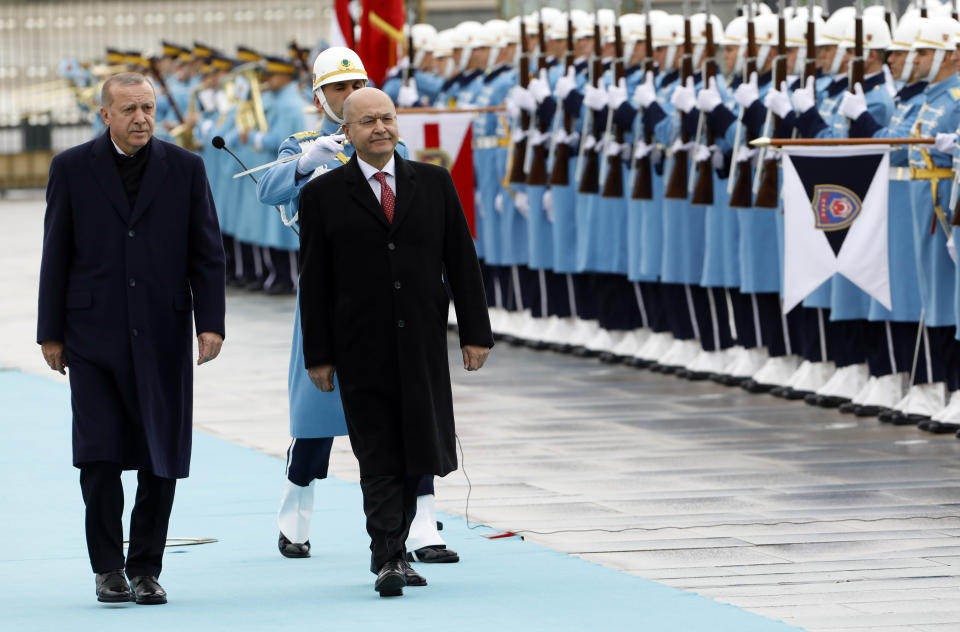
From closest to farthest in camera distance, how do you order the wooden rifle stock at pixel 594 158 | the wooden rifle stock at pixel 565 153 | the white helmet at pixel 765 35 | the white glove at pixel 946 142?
the white glove at pixel 946 142
the white helmet at pixel 765 35
the wooden rifle stock at pixel 594 158
the wooden rifle stock at pixel 565 153

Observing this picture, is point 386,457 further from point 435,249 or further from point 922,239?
point 922,239

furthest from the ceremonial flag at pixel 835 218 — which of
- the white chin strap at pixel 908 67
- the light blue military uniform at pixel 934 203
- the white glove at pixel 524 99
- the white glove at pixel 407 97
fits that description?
the white glove at pixel 407 97

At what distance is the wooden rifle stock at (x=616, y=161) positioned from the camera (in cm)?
1305

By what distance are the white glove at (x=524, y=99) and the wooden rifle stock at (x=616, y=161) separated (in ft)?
2.55

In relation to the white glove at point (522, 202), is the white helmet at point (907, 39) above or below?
above

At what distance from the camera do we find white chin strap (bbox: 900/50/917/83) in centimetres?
1010

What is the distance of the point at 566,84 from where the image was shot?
13469mm

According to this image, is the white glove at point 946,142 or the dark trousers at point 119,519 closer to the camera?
the dark trousers at point 119,519

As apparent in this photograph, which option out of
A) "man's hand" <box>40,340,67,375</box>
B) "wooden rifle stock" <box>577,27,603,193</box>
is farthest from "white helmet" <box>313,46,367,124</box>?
"wooden rifle stock" <box>577,27,603,193</box>

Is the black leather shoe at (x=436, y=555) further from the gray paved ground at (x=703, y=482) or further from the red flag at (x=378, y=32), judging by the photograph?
the red flag at (x=378, y=32)

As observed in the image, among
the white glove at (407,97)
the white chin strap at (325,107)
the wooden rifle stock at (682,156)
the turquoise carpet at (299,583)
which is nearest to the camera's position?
the turquoise carpet at (299,583)

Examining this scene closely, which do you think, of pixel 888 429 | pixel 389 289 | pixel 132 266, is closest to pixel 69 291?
pixel 132 266

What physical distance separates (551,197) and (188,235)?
298 inches

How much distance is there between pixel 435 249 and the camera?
21.2 ft
